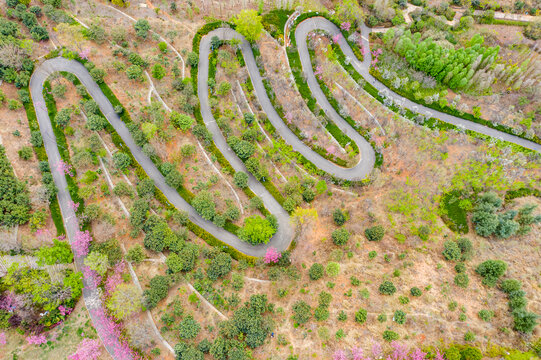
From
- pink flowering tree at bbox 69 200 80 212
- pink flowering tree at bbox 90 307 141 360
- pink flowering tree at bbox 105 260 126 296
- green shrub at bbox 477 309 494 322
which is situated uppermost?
pink flowering tree at bbox 69 200 80 212

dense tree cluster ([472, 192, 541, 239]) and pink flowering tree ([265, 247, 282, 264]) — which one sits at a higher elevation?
dense tree cluster ([472, 192, 541, 239])

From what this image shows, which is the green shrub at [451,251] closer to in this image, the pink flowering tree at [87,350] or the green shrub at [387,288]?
the green shrub at [387,288]

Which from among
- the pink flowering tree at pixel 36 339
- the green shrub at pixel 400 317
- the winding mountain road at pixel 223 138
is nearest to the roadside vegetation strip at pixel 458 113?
the winding mountain road at pixel 223 138

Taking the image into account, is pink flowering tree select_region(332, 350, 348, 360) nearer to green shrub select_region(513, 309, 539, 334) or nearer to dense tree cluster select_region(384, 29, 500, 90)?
green shrub select_region(513, 309, 539, 334)

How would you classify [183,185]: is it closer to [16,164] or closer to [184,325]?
[184,325]

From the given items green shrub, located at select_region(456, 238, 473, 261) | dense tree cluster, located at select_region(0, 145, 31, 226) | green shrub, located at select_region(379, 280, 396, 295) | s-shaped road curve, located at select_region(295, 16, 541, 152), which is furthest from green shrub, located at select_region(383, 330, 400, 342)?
dense tree cluster, located at select_region(0, 145, 31, 226)

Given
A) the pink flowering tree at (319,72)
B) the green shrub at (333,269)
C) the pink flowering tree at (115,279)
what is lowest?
the pink flowering tree at (115,279)

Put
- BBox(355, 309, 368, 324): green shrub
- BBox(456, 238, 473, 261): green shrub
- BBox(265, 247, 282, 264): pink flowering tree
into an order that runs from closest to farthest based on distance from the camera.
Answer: BBox(355, 309, 368, 324): green shrub < BBox(265, 247, 282, 264): pink flowering tree < BBox(456, 238, 473, 261): green shrub
